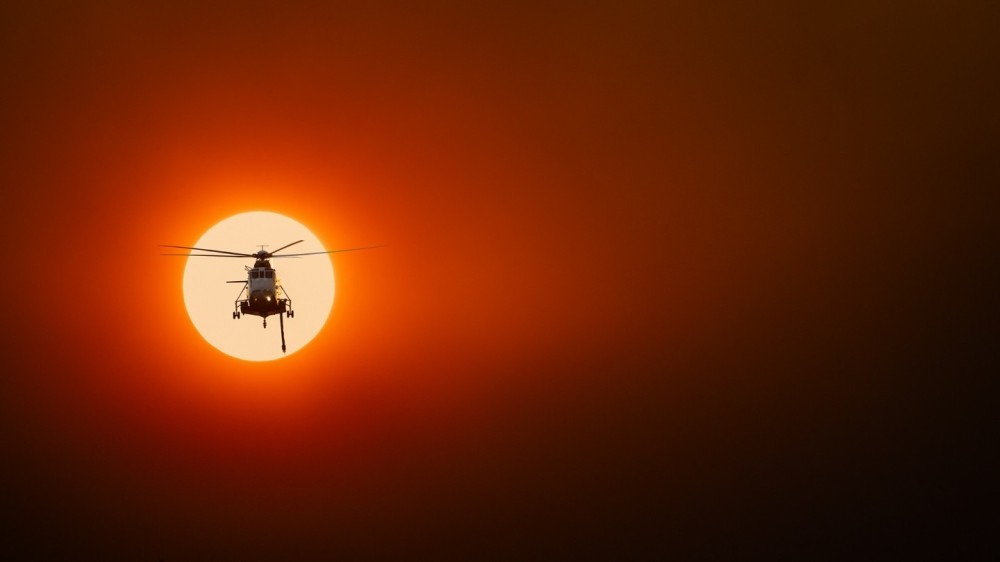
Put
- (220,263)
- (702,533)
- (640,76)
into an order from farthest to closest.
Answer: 1. (702,533)
2. (640,76)
3. (220,263)

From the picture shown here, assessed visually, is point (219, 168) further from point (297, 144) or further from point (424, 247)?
point (424, 247)

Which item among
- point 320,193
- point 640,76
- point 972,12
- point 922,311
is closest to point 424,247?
point 320,193

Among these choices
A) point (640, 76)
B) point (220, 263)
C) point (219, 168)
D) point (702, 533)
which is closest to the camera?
point (220, 263)

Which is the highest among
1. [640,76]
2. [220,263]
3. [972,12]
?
[972,12]

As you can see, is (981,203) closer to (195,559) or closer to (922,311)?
(922,311)

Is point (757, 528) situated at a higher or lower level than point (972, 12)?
lower

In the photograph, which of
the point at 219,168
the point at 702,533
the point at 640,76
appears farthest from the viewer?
the point at 702,533

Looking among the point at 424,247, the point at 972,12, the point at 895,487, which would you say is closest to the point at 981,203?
the point at 972,12

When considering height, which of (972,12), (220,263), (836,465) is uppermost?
(972,12)

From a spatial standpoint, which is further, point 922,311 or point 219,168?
point 922,311
